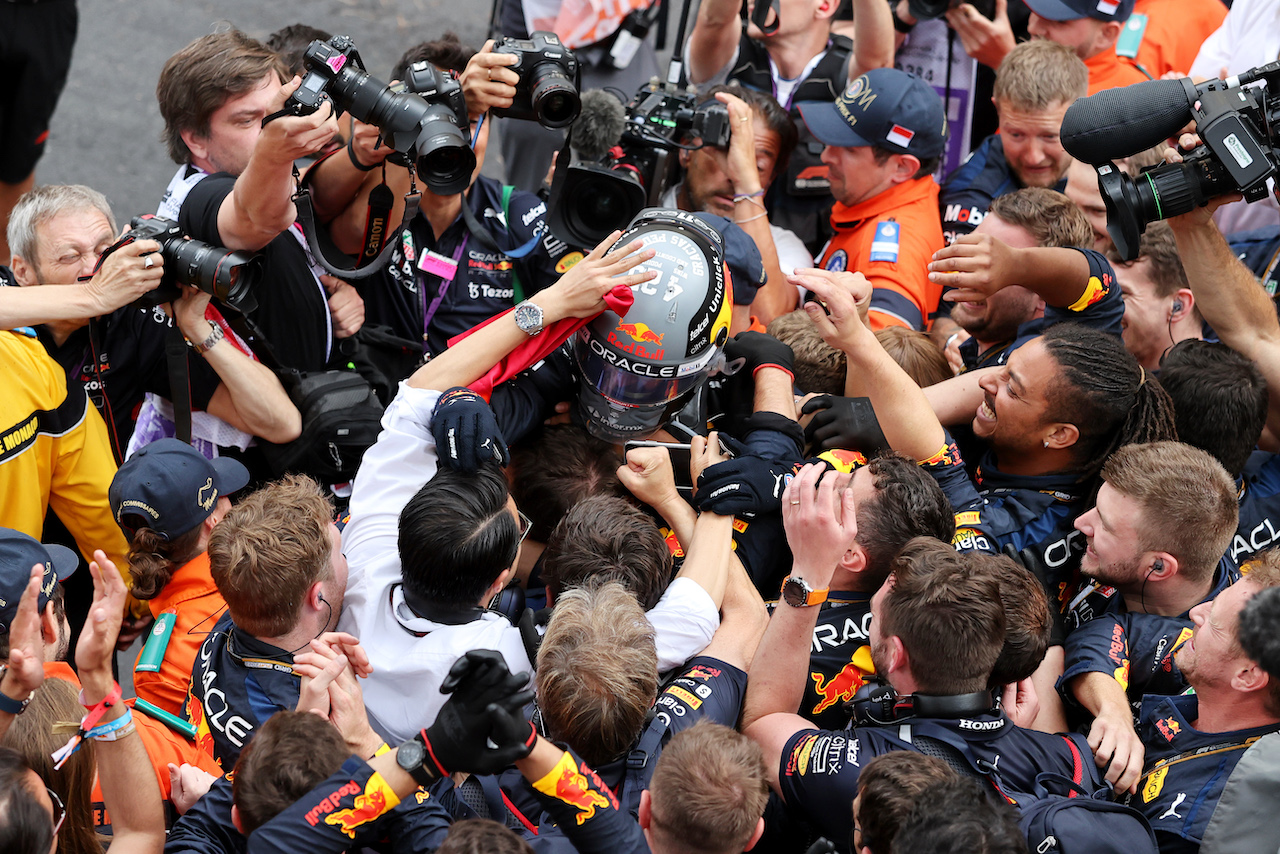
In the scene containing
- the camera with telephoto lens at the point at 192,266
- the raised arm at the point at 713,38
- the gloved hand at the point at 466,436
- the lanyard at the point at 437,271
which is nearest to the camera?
the gloved hand at the point at 466,436

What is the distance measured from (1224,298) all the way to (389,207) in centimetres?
293

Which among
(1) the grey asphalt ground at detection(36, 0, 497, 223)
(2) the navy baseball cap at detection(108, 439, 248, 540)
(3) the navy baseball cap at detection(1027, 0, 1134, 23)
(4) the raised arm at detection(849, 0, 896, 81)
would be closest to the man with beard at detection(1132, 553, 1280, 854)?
(2) the navy baseball cap at detection(108, 439, 248, 540)

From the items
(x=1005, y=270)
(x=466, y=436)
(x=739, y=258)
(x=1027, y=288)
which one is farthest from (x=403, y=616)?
(x=1027, y=288)

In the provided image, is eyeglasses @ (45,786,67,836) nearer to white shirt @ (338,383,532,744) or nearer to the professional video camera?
white shirt @ (338,383,532,744)

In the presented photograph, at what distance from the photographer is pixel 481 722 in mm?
2119

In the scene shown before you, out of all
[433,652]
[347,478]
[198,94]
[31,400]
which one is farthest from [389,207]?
[433,652]

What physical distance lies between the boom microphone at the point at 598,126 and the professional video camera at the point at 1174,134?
1.93 metres

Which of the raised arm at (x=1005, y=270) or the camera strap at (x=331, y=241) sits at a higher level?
the raised arm at (x=1005, y=270)

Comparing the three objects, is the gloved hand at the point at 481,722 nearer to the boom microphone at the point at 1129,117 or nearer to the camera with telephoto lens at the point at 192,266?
the camera with telephoto lens at the point at 192,266

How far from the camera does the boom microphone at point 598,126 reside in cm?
460

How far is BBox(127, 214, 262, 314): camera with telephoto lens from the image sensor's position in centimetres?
332

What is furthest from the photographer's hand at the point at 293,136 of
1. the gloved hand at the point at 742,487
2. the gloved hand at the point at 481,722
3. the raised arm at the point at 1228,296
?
the raised arm at the point at 1228,296

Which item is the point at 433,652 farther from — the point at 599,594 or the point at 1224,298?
the point at 1224,298

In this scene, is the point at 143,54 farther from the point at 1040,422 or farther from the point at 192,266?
the point at 1040,422
